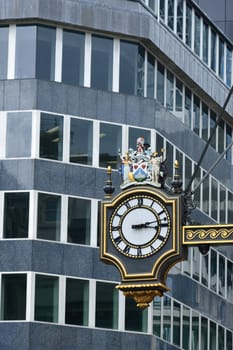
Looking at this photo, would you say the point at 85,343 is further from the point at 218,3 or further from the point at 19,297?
the point at 218,3

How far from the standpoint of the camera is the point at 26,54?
69.2 meters

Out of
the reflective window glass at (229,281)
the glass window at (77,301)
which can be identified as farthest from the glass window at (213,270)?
the glass window at (77,301)

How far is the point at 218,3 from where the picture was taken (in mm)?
89250

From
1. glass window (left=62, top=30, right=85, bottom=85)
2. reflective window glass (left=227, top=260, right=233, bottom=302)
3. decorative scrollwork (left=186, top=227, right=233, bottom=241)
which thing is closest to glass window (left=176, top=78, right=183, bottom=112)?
glass window (left=62, top=30, right=85, bottom=85)

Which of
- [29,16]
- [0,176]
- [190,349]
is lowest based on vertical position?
[190,349]

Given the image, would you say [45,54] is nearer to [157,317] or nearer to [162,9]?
[162,9]

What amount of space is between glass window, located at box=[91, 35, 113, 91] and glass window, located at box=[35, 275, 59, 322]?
7394 millimetres

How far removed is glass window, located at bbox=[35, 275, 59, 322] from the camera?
6700 cm

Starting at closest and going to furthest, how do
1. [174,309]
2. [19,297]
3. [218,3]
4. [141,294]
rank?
[141,294] < [19,297] < [174,309] < [218,3]

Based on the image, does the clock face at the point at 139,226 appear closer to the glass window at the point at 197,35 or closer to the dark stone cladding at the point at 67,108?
the dark stone cladding at the point at 67,108

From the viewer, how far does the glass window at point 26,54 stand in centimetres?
6912

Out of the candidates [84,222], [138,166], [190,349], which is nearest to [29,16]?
[84,222]

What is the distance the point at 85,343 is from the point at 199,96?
13.5 meters

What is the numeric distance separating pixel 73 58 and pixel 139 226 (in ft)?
116
